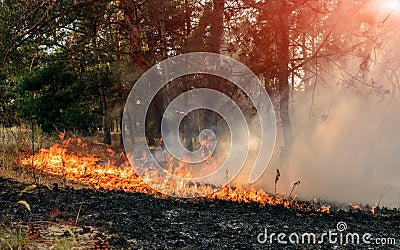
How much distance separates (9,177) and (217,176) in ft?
22.1

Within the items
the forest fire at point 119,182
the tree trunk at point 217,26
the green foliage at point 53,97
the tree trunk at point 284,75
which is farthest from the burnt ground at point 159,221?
the green foliage at point 53,97

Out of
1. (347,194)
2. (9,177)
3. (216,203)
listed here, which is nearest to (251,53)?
(347,194)

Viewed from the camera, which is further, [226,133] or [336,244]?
[226,133]

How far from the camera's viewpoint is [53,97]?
17.0m

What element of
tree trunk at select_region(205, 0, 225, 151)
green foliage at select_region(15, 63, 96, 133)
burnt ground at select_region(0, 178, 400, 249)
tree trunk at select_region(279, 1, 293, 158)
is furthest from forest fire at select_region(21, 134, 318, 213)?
green foliage at select_region(15, 63, 96, 133)

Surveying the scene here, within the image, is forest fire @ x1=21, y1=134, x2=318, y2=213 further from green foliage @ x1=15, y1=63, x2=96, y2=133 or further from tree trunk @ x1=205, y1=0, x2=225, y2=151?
green foliage @ x1=15, y1=63, x2=96, y2=133

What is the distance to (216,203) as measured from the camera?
6301mm

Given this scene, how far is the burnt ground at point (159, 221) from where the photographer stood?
12.6 ft

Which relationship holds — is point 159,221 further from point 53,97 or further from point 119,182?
point 53,97

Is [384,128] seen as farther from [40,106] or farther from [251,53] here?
[40,106]

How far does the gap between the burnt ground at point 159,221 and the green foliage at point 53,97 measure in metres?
11.1

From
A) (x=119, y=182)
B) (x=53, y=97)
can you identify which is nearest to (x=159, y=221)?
(x=119, y=182)

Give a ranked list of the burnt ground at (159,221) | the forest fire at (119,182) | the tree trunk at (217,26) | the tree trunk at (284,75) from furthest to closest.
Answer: the tree trunk at (217,26)
the tree trunk at (284,75)
the forest fire at (119,182)
the burnt ground at (159,221)

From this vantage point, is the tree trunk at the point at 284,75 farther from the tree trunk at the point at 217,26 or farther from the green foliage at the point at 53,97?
the green foliage at the point at 53,97
